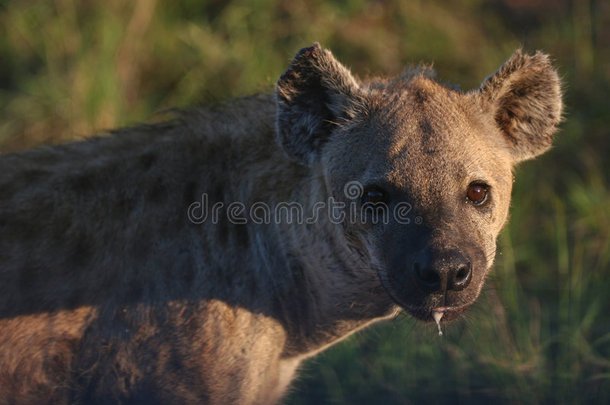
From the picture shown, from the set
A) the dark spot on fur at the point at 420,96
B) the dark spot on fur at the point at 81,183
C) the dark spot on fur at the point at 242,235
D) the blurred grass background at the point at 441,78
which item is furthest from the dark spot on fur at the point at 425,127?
the dark spot on fur at the point at 81,183

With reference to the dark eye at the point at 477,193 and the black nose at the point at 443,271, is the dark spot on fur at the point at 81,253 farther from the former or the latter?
the dark eye at the point at 477,193

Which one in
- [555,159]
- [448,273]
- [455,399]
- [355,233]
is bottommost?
[455,399]

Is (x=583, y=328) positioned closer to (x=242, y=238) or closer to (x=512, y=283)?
(x=512, y=283)

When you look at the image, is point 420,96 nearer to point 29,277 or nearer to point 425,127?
point 425,127

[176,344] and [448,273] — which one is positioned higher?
[448,273]

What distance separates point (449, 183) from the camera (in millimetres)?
2467

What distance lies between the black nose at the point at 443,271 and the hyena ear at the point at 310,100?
674 mm

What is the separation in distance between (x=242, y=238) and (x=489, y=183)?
0.92 m

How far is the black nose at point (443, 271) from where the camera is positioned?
2293 mm

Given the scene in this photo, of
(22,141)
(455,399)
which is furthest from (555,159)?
(22,141)

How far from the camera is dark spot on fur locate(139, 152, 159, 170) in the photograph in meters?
2.92

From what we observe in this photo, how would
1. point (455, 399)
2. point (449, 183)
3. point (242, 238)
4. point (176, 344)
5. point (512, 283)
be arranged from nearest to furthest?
1. point (449, 183)
2. point (176, 344)
3. point (242, 238)
4. point (455, 399)
5. point (512, 283)

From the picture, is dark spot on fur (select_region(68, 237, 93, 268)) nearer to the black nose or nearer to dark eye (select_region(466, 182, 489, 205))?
the black nose

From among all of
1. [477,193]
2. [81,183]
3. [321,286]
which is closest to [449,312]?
[477,193]
